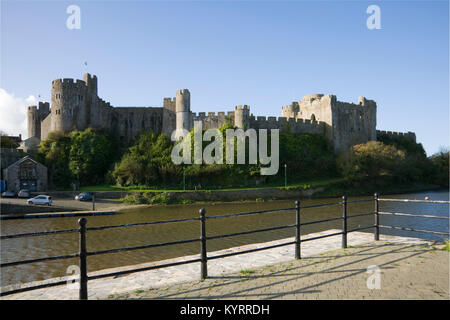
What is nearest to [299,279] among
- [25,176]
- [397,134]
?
[25,176]

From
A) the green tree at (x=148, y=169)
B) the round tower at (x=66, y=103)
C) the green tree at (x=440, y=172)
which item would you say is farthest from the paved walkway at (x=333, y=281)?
the green tree at (x=440, y=172)

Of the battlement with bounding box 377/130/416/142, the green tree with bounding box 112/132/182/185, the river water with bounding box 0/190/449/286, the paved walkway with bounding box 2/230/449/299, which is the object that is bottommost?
the river water with bounding box 0/190/449/286

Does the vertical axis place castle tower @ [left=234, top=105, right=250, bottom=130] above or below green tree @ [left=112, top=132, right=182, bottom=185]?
above

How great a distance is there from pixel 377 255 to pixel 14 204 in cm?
2835

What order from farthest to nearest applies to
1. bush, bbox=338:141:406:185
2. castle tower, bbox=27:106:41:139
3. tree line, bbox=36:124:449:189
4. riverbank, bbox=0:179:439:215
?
castle tower, bbox=27:106:41:139
bush, bbox=338:141:406:185
tree line, bbox=36:124:449:189
riverbank, bbox=0:179:439:215

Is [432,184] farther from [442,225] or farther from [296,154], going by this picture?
[442,225]

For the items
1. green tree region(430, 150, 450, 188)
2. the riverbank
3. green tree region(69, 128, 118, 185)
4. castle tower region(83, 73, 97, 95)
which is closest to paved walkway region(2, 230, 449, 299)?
the riverbank

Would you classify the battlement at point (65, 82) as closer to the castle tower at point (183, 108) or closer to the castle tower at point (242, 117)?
the castle tower at point (183, 108)

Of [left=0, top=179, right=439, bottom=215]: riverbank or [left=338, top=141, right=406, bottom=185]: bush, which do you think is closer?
[left=0, top=179, right=439, bottom=215]: riverbank

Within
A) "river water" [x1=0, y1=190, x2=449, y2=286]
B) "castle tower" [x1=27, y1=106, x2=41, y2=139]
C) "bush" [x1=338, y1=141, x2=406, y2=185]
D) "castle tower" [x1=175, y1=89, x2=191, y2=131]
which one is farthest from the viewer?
"castle tower" [x1=27, y1=106, x2=41, y2=139]

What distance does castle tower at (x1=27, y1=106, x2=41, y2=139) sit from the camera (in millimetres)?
54594

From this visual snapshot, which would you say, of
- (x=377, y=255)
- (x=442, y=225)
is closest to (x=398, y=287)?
(x=377, y=255)

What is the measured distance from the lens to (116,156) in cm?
4766

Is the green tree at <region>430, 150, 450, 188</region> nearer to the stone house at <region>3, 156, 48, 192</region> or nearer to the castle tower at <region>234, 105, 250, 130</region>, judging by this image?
the castle tower at <region>234, 105, 250, 130</region>
